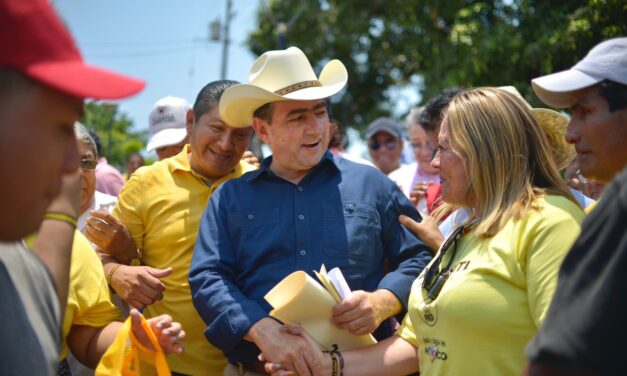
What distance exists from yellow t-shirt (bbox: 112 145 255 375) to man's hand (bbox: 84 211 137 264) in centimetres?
18

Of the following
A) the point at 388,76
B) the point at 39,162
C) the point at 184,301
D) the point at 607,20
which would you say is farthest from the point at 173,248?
the point at 388,76

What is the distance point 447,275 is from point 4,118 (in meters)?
1.87

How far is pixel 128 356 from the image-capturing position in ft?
9.53

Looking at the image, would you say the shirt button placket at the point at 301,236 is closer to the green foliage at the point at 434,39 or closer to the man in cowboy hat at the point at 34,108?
the man in cowboy hat at the point at 34,108

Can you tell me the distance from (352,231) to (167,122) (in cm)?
291

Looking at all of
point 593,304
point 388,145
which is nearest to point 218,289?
point 593,304

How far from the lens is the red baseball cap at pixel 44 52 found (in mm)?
1526

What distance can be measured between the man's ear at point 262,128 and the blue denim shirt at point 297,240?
10.7 inches

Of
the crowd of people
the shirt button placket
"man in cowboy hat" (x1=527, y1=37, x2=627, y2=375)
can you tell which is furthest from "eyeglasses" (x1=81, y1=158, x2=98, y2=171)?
"man in cowboy hat" (x1=527, y1=37, x2=627, y2=375)

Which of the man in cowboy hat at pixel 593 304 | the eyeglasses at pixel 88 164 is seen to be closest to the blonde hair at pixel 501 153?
the man in cowboy hat at pixel 593 304

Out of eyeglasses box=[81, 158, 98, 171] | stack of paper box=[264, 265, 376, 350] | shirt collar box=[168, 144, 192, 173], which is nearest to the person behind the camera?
stack of paper box=[264, 265, 376, 350]

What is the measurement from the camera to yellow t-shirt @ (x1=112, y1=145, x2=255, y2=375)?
13.1 feet

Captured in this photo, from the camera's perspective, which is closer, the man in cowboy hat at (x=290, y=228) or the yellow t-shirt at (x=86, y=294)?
the yellow t-shirt at (x=86, y=294)

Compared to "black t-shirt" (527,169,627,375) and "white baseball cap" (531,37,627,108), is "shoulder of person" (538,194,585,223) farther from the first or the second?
"black t-shirt" (527,169,627,375)
